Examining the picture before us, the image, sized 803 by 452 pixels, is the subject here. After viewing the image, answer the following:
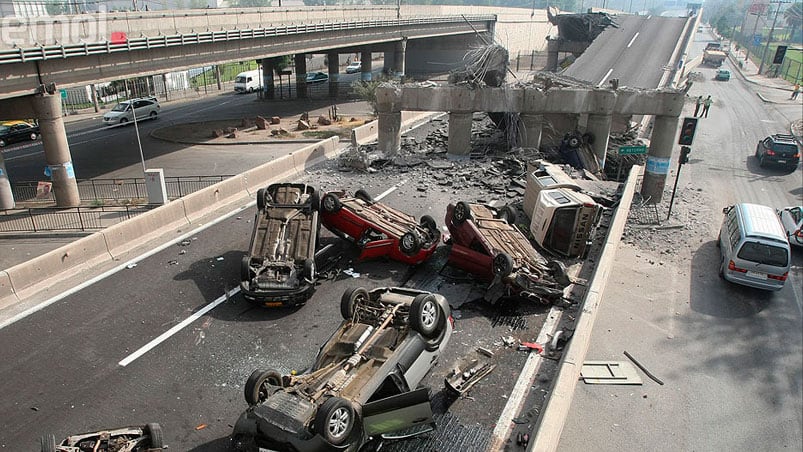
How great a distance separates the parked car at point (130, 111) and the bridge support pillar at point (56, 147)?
1617cm

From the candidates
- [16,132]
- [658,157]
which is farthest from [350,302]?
[16,132]

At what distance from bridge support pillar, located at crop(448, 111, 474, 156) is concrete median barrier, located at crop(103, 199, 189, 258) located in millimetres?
11690

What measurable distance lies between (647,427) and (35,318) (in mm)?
12640

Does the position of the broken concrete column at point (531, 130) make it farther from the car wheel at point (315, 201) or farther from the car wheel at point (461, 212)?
the car wheel at point (315, 201)

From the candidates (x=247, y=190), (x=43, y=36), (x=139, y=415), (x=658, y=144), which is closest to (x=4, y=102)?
(x=43, y=36)

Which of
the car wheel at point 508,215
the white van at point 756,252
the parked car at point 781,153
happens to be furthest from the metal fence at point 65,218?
the parked car at point 781,153

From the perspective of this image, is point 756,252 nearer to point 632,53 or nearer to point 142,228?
point 142,228

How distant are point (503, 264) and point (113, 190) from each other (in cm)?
1955

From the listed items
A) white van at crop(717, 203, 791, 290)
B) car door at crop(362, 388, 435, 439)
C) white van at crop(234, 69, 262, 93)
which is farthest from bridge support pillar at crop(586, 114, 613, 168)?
white van at crop(234, 69, 262, 93)

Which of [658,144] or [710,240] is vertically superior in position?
[658,144]

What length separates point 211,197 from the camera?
663 inches

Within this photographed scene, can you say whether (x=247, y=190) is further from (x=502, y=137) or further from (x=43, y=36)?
(x=502, y=137)

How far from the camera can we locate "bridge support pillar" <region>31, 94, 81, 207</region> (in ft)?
67.4

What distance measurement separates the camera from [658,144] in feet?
78.0
